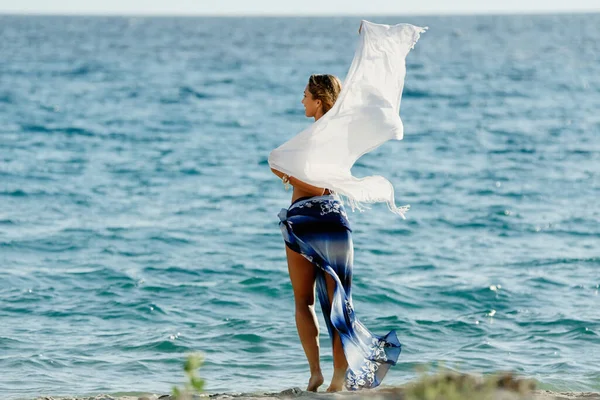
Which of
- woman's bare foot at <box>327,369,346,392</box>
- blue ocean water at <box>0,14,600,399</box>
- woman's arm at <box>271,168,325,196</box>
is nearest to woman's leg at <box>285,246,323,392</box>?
woman's bare foot at <box>327,369,346,392</box>

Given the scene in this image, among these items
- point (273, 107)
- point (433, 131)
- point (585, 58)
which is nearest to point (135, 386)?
point (433, 131)

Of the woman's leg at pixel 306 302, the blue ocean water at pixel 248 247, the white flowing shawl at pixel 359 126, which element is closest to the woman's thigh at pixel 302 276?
the woman's leg at pixel 306 302

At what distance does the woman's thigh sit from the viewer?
5.57 meters

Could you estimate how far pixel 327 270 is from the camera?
18.0ft

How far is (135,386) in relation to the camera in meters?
7.07

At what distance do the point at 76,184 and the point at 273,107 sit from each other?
503 inches

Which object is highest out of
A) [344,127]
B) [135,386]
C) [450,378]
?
[344,127]

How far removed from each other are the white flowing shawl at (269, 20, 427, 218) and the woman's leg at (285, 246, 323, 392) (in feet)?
1.61

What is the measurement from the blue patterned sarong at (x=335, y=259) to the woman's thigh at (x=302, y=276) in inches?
2.0

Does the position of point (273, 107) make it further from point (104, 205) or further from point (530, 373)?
point (530, 373)

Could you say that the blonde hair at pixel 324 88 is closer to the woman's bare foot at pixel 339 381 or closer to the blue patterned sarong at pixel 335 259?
the blue patterned sarong at pixel 335 259

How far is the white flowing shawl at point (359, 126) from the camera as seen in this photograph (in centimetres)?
542

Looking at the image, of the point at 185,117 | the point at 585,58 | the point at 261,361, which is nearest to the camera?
the point at 261,361

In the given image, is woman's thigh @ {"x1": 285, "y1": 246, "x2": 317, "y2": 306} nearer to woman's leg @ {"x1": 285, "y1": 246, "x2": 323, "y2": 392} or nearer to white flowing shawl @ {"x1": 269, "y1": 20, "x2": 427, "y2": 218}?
woman's leg @ {"x1": 285, "y1": 246, "x2": 323, "y2": 392}
